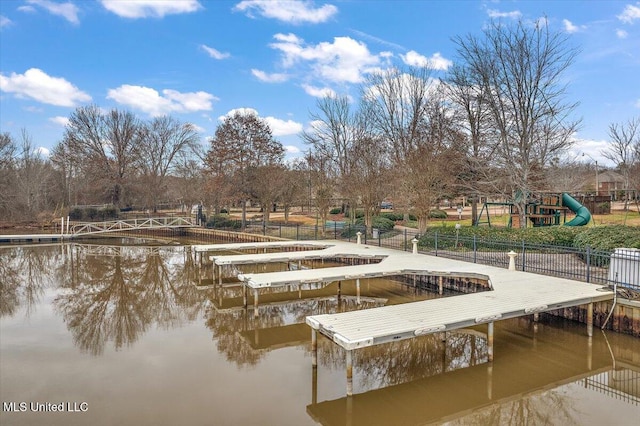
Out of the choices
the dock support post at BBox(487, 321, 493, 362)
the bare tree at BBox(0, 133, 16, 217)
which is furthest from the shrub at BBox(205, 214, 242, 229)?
the dock support post at BBox(487, 321, 493, 362)

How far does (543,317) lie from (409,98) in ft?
A: 65.4

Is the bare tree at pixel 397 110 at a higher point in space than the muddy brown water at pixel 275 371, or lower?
higher

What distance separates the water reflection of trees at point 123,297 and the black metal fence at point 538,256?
8.68 m

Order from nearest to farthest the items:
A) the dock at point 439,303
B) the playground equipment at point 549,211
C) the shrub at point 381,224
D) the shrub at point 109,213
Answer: the dock at point 439,303, the playground equipment at point 549,211, the shrub at point 381,224, the shrub at point 109,213

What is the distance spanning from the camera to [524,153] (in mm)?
19609

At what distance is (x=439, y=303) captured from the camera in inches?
337

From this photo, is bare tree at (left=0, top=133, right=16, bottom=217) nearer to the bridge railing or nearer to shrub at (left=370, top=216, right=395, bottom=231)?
the bridge railing

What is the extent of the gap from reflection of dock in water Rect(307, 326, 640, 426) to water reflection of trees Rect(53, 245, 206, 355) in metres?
5.62

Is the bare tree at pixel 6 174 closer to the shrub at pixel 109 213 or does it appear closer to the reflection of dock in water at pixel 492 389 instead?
the shrub at pixel 109 213

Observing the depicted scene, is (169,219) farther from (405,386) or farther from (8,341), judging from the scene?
(405,386)

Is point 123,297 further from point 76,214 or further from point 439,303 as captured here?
point 76,214

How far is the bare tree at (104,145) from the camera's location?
1620 inches

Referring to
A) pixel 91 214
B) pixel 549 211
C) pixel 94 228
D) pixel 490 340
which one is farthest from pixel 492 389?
pixel 91 214

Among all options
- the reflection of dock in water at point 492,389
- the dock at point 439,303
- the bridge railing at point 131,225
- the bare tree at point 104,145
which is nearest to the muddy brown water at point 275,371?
the reflection of dock in water at point 492,389
